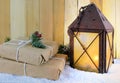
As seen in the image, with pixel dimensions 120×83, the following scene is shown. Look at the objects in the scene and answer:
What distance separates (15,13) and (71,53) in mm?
473

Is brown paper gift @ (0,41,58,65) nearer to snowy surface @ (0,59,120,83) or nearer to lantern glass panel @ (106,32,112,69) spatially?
snowy surface @ (0,59,120,83)

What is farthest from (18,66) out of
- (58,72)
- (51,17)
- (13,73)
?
(51,17)

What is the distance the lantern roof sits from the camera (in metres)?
0.91

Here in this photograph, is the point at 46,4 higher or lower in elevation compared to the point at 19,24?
higher

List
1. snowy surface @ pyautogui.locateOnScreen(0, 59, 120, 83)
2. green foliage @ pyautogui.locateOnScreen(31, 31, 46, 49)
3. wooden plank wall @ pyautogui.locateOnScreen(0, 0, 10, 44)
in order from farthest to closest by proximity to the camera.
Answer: wooden plank wall @ pyautogui.locateOnScreen(0, 0, 10, 44) < green foliage @ pyautogui.locateOnScreen(31, 31, 46, 49) < snowy surface @ pyautogui.locateOnScreen(0, 59, 120, 83)

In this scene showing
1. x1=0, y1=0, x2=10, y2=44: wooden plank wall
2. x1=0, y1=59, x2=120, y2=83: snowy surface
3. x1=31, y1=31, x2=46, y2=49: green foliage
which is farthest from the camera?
x1=0, y1=0, x2=10, y2=44: wooden plank wall

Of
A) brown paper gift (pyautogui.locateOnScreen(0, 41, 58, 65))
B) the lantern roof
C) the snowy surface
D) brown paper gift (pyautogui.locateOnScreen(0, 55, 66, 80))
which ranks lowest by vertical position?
the snowy surface

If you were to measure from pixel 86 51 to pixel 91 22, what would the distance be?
132 mm

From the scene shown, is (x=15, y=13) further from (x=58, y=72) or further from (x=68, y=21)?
(x=58, y=72)

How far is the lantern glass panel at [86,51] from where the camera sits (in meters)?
0.92

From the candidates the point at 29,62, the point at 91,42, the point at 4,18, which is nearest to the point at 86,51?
the point at 91,42

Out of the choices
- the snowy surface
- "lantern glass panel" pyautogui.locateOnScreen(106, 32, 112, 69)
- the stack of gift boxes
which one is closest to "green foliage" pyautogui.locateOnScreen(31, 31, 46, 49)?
the stack of gift boxes

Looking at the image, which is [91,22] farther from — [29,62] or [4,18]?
[4,18]

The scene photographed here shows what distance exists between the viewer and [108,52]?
0.95 meters
